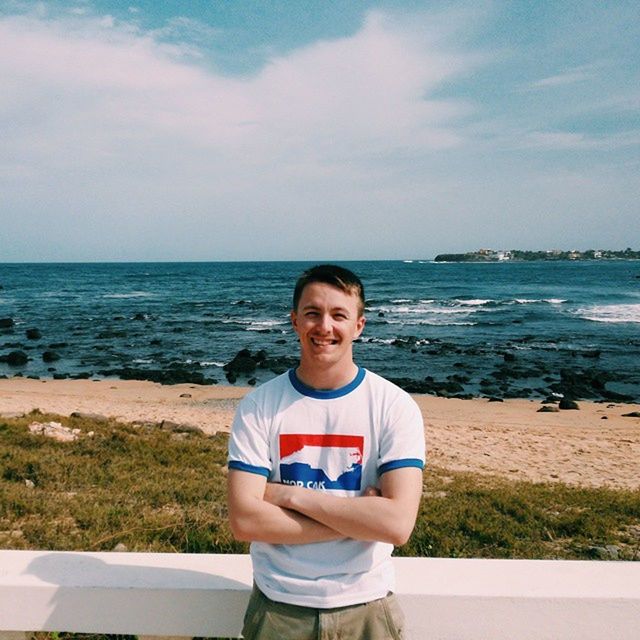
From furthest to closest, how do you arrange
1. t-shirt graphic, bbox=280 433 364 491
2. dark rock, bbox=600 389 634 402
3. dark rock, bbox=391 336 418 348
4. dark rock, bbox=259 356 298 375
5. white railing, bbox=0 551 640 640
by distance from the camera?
dark rock, bbox=391 336 418 348
dark rock, bbox=259 356 298 375
dark rock, bbox=600 389 634 402
t-shirt graphic, bbox=280 433 364 491
white railing, bbox=0 551 640 640

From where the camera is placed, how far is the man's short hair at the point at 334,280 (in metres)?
1.98

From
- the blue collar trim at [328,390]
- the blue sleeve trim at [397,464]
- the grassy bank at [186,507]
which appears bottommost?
the grassy bank at [186,507]

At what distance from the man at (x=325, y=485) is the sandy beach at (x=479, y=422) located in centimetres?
945

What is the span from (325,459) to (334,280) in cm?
56

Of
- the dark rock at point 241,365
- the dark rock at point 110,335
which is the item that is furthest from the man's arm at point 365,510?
the dark rock at point 110,335

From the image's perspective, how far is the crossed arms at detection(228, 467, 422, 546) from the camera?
172cm

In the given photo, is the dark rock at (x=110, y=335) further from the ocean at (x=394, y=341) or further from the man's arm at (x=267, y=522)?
the man's arm at (x=267, y=522)

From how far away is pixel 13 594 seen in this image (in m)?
1.79

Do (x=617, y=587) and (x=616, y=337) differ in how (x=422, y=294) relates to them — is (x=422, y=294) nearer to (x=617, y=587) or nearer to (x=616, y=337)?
(x=616, y=337)

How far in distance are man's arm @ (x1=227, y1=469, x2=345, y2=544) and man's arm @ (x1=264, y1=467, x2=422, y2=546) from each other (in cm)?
2

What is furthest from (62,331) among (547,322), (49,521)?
→ (49,521)

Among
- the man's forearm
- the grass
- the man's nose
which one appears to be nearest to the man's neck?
the man's nose

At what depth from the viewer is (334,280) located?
197cm

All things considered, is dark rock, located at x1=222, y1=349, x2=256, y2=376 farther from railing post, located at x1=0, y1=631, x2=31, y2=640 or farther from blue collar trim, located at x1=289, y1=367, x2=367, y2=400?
blue collar trim, located at x1=289, y1=367, x2=367, y2=400
